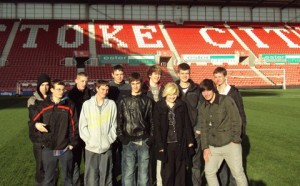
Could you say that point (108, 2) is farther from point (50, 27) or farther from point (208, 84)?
point (208, 84)

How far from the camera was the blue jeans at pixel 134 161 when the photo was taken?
4.67 metres

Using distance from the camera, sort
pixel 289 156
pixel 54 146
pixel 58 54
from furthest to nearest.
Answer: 1. pixel 58 54
2. pixel 289 156
3. pixel 54 146

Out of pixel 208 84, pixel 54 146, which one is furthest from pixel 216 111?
pixel 54 146

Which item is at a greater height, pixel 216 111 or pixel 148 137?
pixel 216 111

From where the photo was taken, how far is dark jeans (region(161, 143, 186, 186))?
14.9 feet

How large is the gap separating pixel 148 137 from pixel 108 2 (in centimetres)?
3857

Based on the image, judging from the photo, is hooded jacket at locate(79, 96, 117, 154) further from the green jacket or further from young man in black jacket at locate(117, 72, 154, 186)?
the green jacket

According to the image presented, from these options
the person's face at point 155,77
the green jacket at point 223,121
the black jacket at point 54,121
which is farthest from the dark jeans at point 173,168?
the black jacket at point 54,121

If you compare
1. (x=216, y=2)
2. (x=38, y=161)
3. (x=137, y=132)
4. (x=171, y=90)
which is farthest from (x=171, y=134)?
(x=216, y=2)

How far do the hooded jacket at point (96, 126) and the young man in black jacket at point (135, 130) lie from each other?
0.57 ft

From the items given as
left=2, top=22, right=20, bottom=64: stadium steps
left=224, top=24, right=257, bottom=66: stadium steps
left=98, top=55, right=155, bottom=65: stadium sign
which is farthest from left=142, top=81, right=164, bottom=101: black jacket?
left=224, top=24, right=257, bottom=66: stadium steps

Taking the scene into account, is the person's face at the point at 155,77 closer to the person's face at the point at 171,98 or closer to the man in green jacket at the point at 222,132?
the person's face at the point at 171,98

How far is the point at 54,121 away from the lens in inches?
176

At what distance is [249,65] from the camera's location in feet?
127
